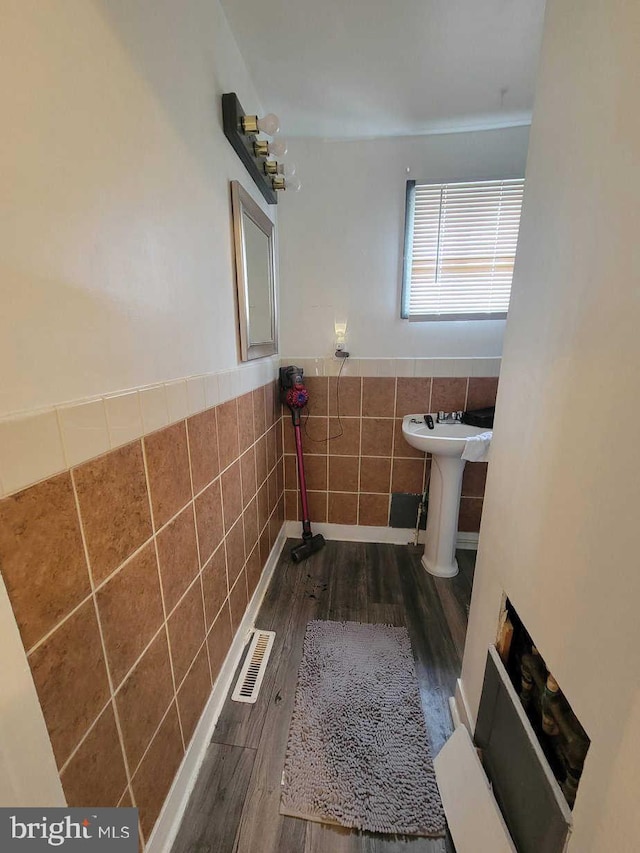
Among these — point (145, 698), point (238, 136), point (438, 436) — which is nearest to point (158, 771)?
point (145, 698)

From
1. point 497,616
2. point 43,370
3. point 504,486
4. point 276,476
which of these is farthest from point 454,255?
point 43,370

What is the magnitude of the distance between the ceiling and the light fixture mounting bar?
292 mm

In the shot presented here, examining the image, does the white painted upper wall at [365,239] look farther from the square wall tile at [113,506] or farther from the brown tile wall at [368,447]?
the square wall tile at [113,506]

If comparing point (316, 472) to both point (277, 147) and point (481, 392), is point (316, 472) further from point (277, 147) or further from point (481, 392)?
point (277, 147)

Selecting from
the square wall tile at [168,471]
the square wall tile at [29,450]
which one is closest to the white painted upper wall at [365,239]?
the square wall tile at [168,471]

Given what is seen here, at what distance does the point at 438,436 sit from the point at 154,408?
1514 millimetres

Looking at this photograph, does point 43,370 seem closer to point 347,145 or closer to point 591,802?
point 591,802

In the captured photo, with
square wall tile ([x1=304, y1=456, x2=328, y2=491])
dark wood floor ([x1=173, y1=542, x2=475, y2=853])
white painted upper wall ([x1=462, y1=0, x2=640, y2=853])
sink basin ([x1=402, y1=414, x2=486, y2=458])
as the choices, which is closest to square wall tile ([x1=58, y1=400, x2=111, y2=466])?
white painted upper wall ([x1=462, y1=0, x2=640, y2=853])

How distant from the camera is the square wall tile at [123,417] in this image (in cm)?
66

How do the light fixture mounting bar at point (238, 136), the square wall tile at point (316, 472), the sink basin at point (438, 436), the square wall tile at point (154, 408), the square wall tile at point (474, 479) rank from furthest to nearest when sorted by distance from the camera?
the square wall tile at point (316, 472) → the square wall tile at point (474, 479) → the sink basin at point (438, 436) → the light fixture mounting bar at point (238, 136) → the square wall tile at point (154, 408)

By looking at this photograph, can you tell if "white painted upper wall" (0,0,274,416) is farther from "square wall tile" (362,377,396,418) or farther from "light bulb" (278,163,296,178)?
"square wall tile" (362,377,396,418)

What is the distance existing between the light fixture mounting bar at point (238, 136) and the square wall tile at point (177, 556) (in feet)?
4.31

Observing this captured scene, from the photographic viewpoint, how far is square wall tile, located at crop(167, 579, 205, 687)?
919mm

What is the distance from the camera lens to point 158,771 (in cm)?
85
